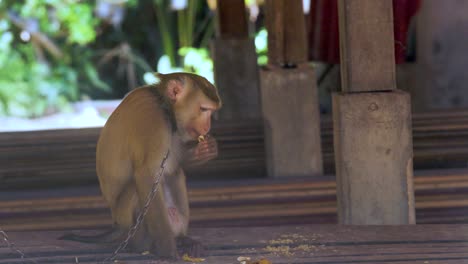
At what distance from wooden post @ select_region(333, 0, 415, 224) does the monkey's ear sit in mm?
1236

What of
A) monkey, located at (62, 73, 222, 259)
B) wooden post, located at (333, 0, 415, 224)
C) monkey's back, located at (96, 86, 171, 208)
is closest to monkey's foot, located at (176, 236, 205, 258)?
monkey, located at (62, 73, 222, 259)

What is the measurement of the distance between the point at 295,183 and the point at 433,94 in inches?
128

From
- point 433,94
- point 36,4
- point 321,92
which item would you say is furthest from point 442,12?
point 36,4

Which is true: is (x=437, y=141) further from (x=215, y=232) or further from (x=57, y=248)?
(x=57, y=248)

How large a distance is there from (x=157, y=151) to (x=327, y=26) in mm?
5467

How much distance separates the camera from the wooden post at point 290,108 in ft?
20.0

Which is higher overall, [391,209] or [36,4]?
[36,4]

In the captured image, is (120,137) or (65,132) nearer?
(120,137)

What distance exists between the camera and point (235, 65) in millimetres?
8688

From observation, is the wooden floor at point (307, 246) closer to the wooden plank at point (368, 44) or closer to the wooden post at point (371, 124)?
the wooden post at point (371, 124)

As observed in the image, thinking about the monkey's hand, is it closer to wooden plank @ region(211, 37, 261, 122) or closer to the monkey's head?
the monkey's head

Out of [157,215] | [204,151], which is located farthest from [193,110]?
[157,215]

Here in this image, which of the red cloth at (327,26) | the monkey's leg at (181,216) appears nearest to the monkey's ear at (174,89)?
the monkey's leg at (181,216)

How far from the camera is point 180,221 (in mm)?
3531
